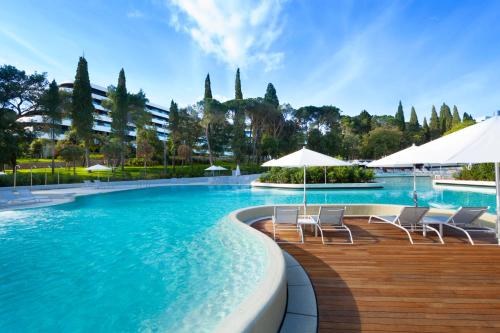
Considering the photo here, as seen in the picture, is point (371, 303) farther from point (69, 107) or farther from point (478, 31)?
point (69, 107)

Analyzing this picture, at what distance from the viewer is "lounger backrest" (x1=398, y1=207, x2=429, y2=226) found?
240 inches

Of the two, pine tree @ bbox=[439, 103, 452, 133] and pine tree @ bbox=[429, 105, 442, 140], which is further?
pine tree @ bbox=[439, 103, 452, 133]

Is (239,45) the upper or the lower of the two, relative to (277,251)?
upper

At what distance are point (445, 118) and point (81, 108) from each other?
7856cm

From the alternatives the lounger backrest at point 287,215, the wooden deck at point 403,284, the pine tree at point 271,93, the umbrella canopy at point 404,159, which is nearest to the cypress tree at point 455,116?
the pine tree at point 271,93

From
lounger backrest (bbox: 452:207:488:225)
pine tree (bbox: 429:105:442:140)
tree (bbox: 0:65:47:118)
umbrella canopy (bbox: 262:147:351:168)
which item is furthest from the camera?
pine tree (bbox: 429:105:442:140)

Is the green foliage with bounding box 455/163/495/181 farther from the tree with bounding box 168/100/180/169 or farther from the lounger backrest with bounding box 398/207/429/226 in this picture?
the tree with bounding box 168/100/180/169

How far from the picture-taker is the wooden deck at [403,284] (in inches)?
111

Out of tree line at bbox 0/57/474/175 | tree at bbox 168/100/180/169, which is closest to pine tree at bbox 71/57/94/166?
tree line at bbox 0/57/474/175

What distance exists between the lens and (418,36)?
12.5 m

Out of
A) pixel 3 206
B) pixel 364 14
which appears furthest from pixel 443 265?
pixel 3 206

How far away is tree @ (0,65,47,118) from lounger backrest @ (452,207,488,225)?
104 feet

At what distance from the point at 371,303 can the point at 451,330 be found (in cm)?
78

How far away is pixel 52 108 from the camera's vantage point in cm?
2769
